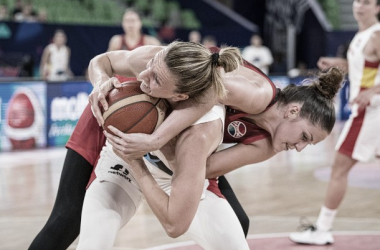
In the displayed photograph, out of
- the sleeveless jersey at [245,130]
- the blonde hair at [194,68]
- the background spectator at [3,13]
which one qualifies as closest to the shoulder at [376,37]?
the sleeveless jersey at [245,130]

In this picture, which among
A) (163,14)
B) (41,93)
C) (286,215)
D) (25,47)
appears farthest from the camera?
(163,14)

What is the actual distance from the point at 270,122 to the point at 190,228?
26.0 inches

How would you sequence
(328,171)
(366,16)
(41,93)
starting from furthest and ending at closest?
(41,93) < (328,171) < (366,16)

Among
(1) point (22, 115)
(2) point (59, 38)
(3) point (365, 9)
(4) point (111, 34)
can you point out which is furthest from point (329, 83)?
(4) point (111, 34)

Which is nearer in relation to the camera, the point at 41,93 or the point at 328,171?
the point at 328,171

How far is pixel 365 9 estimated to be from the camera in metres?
5.34

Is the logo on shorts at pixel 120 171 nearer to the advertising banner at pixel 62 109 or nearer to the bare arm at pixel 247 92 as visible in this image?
the bare arm at pixel 247 92

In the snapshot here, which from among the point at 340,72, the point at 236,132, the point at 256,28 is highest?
the point at 340,72

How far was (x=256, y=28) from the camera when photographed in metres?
18.2

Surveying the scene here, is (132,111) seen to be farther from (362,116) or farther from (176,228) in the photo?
(362,116)

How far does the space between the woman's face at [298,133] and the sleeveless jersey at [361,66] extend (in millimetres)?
2202

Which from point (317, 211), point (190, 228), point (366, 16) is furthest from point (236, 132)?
point (317, 211)

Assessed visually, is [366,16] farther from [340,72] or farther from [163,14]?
[163,14]

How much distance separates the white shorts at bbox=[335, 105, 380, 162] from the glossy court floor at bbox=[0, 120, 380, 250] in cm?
65
